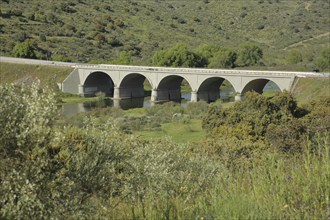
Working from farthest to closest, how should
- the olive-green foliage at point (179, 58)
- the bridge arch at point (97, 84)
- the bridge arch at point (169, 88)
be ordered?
the olive-green foliage at point (179, 58) → the bridge arch at point (97, 84) → the bridge arch at point (169, 88)

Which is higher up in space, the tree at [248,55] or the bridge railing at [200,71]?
the tree at [248,55]

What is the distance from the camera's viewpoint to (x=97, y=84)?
8862 cm

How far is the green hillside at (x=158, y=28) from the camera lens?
105250 millimetres

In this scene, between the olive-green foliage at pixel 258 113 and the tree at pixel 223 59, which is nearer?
the olive-green foliage at pixel 258 113

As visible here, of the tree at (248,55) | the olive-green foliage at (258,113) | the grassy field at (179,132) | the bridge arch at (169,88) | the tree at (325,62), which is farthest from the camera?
the tree at (248,55)

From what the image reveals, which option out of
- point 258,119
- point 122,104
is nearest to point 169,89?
point 122,104

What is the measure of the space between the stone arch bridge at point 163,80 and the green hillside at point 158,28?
13.5 meters

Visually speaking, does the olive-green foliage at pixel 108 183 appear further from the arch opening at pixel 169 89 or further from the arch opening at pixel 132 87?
the arch opening at pixel 132 87

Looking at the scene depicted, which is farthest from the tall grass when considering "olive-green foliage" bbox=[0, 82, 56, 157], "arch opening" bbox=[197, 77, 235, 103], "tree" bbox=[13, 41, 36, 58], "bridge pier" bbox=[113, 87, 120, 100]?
"tree" bbox=[13, 41, 36, 58]

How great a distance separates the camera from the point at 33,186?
29.1 feet

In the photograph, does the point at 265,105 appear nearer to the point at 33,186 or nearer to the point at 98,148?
the point at 98,148

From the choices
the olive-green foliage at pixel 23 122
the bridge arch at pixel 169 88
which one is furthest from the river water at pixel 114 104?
the olive-green foliage at pixel 23 122

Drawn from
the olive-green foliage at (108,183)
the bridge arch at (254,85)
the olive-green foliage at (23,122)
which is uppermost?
the olive-green foliage at (23,122)

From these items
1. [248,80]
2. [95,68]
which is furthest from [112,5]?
[248,80]
